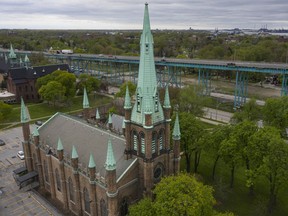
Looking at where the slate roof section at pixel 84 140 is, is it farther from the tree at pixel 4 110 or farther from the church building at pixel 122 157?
the tree at pixel 4 110

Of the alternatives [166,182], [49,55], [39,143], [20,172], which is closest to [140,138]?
[166,182]

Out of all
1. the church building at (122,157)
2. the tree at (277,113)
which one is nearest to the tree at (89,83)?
the church building at (122,157)

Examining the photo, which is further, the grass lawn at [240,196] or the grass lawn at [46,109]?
the grass lawn at [46,109]

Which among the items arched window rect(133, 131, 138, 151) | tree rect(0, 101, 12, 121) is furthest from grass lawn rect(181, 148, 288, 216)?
tree rect(0, 101, 12, 121)

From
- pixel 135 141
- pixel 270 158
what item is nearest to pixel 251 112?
pixel 270 158

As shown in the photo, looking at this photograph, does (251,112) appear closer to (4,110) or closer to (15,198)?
(15,198)

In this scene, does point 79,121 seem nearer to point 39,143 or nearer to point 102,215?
point 39,143

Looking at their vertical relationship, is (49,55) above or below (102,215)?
above

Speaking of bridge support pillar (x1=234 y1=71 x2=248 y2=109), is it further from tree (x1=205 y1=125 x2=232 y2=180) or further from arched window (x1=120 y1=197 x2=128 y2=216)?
arched window (x1=120 y1=197 x2=128 y2=216)
